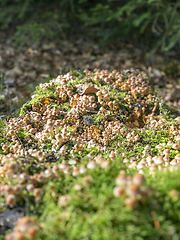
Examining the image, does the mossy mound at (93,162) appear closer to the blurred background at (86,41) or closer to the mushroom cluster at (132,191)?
the mushroom cluster at (132,191)

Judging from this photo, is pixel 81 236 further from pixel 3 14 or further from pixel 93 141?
pixel 3 14

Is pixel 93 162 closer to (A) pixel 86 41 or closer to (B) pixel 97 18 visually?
(B) pixel 97 18

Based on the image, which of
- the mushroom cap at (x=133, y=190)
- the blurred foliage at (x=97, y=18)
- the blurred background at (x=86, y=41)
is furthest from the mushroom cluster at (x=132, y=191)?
the blurred foliage at (x=97, y=18)

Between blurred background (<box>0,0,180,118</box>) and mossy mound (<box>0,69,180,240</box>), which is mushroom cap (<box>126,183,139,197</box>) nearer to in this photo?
mossy mound (<box>0,69,180,240</box>)

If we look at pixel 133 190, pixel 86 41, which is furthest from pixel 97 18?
pixel 133 190

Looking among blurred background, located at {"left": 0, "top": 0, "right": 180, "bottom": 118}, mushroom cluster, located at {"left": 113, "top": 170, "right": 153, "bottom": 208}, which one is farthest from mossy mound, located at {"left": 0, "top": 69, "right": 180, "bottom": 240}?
blurred background, located at {"left": 0, "top": 0, "right": 180, "bottom": 118}

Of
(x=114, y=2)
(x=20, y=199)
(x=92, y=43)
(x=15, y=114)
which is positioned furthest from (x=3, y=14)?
(x=20, y=199)
